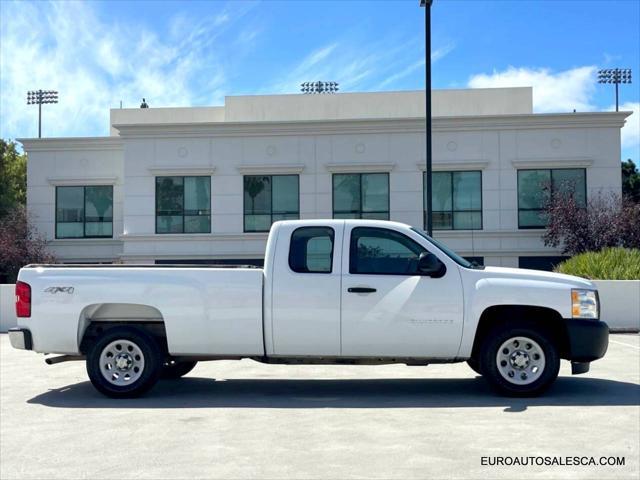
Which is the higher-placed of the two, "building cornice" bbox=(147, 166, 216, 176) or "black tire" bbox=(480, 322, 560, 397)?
"building cornice" bbox=(147, 166, 216, 176)

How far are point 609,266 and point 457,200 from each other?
848 centimetres

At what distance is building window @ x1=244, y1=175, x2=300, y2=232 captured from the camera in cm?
2866

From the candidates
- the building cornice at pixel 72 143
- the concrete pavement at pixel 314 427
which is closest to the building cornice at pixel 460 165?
the building cornice at pixel 72 143

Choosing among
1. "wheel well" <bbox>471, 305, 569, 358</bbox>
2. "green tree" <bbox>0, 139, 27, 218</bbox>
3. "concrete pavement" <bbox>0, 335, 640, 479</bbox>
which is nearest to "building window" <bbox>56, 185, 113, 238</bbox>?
"green tree" <bbox>0, 139, 27, 218</bbox>

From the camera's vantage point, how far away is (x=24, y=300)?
29.4ft

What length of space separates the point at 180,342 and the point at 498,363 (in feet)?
12.5

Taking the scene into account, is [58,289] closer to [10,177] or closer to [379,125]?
[379,125]

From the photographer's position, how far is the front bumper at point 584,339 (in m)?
8.52

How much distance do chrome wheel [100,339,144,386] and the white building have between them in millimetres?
19532

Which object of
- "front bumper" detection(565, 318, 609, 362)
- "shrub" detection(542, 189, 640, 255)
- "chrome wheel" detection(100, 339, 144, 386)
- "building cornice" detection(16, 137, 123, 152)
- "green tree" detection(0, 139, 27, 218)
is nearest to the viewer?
"front bumper" detection(565, 318, 609, 362)

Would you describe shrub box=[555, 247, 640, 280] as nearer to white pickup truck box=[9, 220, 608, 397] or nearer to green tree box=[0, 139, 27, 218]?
white pickup truck box=[9, 220, 608, 397]

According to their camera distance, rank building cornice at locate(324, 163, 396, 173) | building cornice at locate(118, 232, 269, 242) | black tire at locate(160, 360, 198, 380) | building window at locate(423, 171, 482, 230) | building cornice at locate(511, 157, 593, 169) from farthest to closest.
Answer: building cornice at locate(118, 232, 269, 242) → building cornice at locate(324, 163, 396, 173) → building window at locate(423, 171, 482, 230) → building cornice at locate(511, 157, 593, 169) → black tire at locate(160, 360, 198, 380)

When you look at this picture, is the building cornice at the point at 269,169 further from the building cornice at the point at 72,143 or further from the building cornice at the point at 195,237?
the building cornice at the point at 72,143

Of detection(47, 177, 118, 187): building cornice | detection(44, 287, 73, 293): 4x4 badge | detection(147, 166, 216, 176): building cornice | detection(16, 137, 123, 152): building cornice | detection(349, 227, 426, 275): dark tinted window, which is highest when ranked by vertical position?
detection(16, 137, 123, 152): building cornice
